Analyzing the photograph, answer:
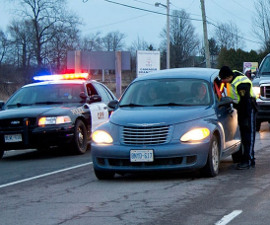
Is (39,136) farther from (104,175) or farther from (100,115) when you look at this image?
(104,175)

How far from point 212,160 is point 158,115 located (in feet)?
3.33

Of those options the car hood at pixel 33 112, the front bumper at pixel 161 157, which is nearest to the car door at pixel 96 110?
the car hood at pixel 33 112

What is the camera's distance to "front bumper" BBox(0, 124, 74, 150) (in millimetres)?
13359

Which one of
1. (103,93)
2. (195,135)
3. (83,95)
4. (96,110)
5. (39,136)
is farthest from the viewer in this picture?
(103,93)

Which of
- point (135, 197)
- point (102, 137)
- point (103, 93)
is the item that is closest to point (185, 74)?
point (102, 137)

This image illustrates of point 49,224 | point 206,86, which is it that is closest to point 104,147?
point 206,86

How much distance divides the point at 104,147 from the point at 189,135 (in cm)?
124

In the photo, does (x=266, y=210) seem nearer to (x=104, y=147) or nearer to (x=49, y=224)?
(x=49, y=224)

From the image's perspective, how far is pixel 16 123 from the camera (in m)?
13.4

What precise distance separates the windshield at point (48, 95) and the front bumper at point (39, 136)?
1.23 m

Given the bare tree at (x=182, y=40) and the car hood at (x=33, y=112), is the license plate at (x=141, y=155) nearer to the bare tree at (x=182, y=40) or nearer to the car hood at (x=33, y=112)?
the car hood at (x=33, y=112)

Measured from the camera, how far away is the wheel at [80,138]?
13.8 meters

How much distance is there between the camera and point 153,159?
9.19 meters

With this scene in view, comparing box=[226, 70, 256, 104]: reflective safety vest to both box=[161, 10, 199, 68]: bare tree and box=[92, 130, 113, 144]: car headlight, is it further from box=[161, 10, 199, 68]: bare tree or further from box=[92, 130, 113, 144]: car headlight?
box=[161, 10, 199, 68]: bare tree
